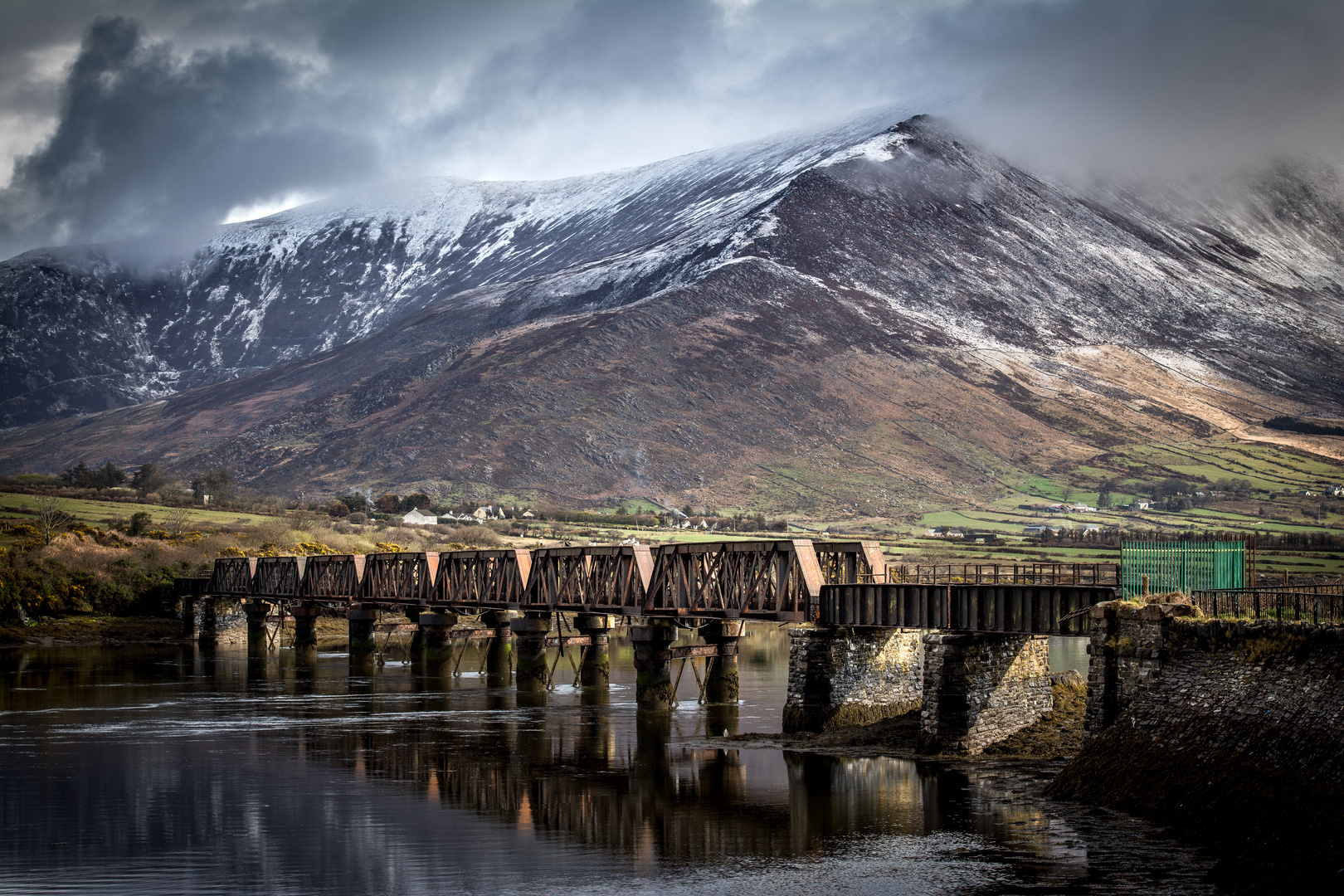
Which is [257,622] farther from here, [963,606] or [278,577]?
[963,606]

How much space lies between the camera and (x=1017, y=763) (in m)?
40.7

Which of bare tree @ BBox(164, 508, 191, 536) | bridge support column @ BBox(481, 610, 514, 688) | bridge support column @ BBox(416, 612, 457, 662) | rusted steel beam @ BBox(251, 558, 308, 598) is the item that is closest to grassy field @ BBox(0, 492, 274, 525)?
bare tree @ BBox(164, 508, 191, 536)

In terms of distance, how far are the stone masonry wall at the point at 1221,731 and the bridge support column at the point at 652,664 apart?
24971 millimetres

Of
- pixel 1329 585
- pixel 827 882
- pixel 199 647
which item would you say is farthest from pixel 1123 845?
pixel 199 647

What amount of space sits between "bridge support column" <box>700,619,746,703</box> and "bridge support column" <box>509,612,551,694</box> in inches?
481

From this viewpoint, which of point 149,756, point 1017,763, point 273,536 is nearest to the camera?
point 1017,763

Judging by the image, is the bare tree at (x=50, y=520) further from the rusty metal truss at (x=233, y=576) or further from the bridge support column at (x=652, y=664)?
the bridge support column at (x=652, y=664)

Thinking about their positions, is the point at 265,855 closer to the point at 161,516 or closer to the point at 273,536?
the point at 273,536

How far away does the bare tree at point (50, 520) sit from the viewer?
426 feet

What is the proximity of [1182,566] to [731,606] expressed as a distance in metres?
21.1

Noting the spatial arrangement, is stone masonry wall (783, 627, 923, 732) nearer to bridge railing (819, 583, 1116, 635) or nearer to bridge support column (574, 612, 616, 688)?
bridge railing (819, 583, 1116, 635)

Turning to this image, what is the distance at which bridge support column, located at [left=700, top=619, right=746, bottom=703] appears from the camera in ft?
196

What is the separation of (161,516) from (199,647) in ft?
196

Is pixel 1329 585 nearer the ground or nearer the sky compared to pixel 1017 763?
nearer the sky
